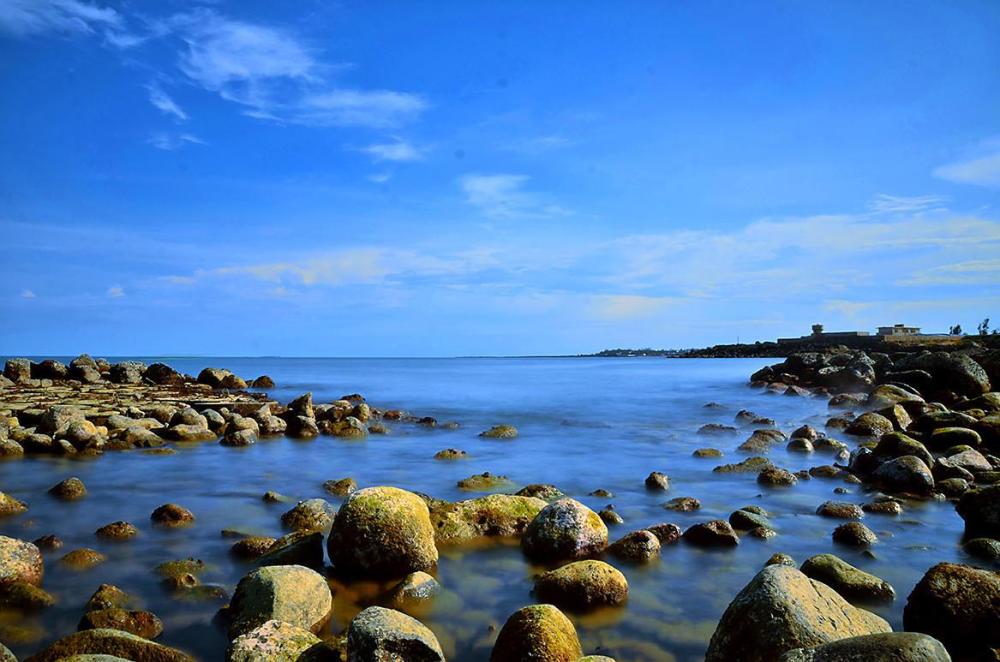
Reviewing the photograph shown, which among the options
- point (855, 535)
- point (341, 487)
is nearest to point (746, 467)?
point (855, 535)

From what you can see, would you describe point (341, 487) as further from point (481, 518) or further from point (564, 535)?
point (564, 535)

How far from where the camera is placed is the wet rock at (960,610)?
5340mm

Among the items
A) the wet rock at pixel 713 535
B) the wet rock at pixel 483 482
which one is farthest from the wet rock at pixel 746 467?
the wet rock at pixel 713 535

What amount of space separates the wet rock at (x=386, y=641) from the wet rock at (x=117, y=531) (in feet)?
18.4

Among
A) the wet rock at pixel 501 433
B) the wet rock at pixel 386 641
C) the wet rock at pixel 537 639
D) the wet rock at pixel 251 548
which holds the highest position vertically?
the wet rock at pixel 386 641

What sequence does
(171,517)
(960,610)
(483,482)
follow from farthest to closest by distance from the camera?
(483,482), (171,517), (960,610)

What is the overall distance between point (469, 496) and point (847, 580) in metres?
6.34

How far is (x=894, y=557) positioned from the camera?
8117mm

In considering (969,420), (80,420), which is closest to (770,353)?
(969,420)

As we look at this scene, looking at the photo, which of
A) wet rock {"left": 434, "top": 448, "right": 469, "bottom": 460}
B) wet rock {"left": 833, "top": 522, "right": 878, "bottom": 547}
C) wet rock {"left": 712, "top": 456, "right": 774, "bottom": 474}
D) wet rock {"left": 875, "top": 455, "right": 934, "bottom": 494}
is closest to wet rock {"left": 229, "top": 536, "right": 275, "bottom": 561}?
wet rock {"left": 833, "top": 522, "right": 878, "bottom": 547}

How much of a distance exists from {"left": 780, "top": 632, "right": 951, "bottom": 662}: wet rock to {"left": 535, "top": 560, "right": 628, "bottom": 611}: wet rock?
8.94 ft

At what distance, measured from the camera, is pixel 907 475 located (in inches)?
454

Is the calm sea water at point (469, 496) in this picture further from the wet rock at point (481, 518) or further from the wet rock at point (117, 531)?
the wet rock at point (481, 518)

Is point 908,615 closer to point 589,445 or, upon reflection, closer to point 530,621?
point 530,621
